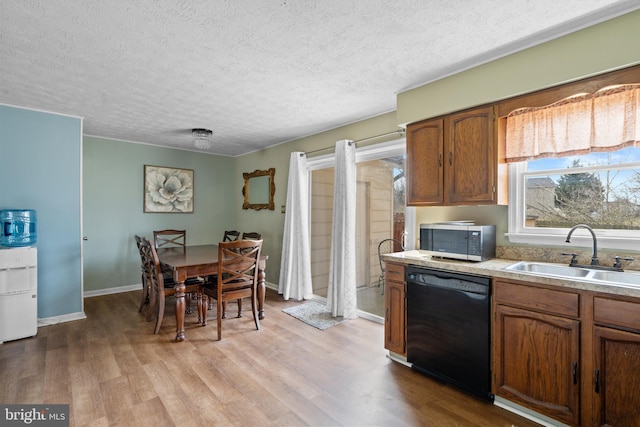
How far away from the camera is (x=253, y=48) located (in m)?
2.08

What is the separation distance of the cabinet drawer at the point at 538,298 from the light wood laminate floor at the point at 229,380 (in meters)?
0.72

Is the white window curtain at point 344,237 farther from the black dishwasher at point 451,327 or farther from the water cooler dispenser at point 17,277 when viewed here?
the water cooler dispenser at point 17,277

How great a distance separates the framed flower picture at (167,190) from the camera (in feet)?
16.3

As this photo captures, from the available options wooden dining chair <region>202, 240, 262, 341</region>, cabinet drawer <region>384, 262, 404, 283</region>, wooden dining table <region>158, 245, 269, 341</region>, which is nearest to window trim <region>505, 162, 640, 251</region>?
cabinet drawer <region>384, 262, 404, 283</region>

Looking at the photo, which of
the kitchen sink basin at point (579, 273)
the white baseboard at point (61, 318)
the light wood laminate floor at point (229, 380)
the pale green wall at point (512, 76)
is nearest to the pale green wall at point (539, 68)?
the pale green wall at point (512, 76)

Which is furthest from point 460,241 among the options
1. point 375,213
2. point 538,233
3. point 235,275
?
point 235,275

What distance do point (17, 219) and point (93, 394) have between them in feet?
7.02

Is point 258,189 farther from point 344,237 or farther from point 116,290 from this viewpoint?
point 116,290

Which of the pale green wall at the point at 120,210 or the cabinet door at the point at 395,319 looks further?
the pale green wall at the point at 120,210

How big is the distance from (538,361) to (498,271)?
55cm

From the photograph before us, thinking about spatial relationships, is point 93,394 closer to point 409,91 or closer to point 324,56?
point 324,56

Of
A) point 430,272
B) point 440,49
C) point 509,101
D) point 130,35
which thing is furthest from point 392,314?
point 130,35

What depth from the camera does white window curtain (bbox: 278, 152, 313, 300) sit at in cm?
429

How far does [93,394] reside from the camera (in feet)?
6.88
